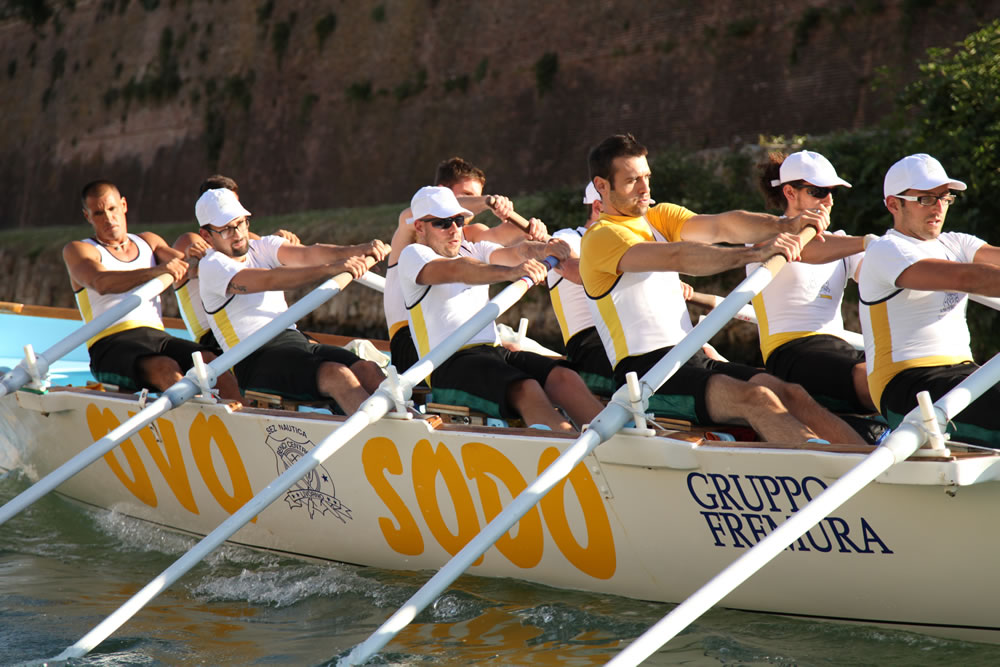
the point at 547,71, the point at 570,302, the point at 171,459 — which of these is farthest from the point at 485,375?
the point at 547,71

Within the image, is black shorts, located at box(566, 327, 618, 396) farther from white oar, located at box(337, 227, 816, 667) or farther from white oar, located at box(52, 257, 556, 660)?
white oar, located at box(337, 227, 816, 667)

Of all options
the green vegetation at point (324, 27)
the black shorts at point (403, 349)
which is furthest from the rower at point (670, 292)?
the green vegetation at point (324, 27)

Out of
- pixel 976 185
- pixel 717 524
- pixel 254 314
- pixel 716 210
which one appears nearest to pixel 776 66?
pixel 716 210

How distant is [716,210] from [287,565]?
788 cm

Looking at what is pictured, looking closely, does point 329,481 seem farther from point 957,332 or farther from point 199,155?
point 199,155

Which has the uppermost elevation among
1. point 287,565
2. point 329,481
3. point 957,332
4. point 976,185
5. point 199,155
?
point 199,155

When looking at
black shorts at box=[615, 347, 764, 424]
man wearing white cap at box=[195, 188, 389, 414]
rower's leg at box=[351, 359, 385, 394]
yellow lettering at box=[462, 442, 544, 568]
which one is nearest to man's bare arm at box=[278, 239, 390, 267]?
man wearing white cap at box=[195, 188, 389, 414]

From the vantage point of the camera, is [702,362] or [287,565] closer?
[702,362]

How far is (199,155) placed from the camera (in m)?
26.9

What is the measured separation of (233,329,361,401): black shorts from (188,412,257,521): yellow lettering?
1.27 feet

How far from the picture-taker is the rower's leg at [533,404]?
16.8 ft

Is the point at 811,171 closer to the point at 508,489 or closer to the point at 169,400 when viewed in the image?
the point at 508,489

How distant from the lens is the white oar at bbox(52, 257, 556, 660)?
4539mm

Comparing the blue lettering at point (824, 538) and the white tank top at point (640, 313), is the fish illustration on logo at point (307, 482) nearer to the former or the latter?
the white tank top at point (640, 313)
